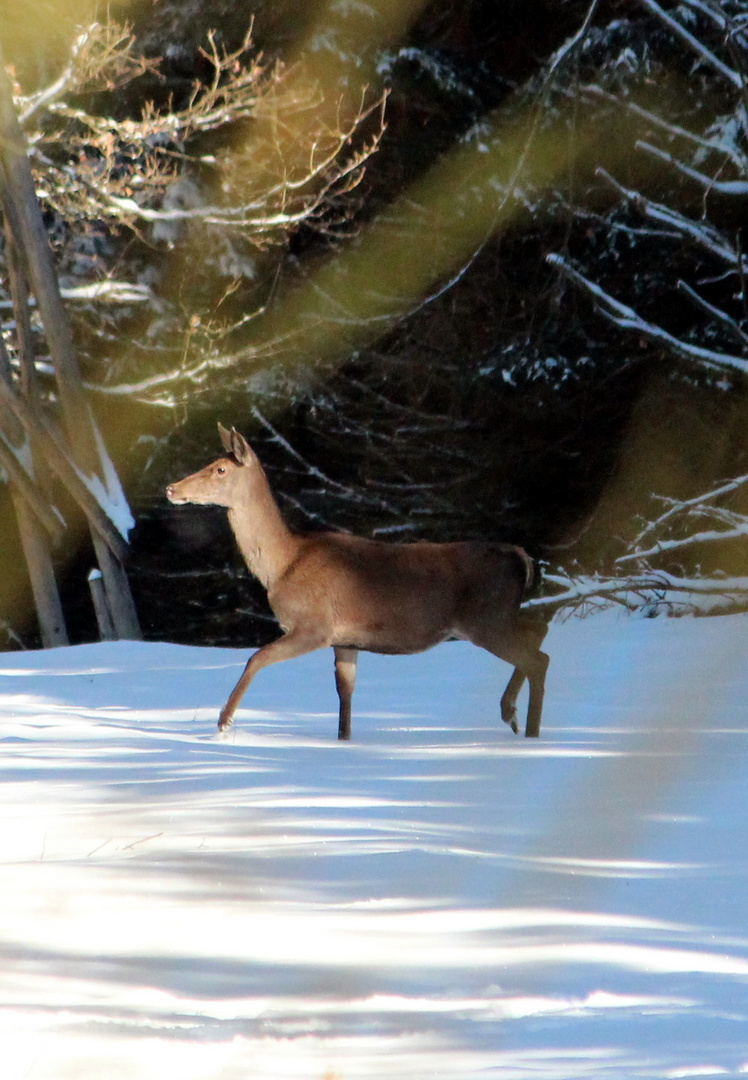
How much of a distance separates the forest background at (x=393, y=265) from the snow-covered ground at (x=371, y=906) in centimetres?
921

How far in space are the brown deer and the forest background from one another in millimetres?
6963

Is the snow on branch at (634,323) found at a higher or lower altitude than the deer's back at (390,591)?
higher

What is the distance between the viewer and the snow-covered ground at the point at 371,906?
107 inches

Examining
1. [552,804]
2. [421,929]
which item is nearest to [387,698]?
[552,804]

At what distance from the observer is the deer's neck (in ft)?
26.4

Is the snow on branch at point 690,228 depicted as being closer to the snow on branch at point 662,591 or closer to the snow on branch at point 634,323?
the snow on branch at point 634,323

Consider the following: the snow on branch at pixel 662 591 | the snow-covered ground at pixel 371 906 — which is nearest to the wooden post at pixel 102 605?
the snow on branch at pixel 662 591

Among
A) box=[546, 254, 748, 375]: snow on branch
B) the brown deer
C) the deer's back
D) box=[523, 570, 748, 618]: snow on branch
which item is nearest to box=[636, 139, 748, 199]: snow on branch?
box=[546, 254, 748, 375]: snow on branch

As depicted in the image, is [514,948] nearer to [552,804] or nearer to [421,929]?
[421,929]

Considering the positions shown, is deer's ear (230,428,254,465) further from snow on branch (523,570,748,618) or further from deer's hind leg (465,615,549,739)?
snow on branch (523,570,748,618)

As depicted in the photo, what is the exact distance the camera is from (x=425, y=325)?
18.1 m

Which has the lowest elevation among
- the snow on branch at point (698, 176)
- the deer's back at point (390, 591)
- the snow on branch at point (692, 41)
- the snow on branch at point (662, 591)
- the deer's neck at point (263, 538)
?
the snow on branch at point (662, 591)

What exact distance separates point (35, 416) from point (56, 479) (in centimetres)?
344

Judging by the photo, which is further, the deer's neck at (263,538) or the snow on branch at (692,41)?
the snow on branch at (692,41)
